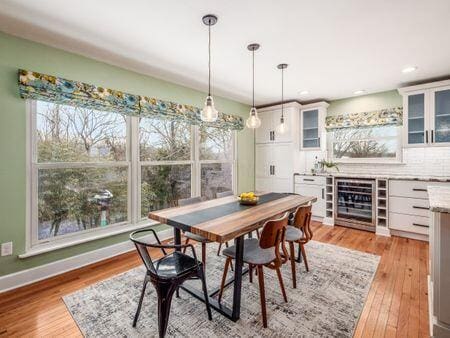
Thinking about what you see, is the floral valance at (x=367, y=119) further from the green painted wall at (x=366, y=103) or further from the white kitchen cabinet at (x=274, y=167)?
the white kitchen cabinet at (x=274, y=167)

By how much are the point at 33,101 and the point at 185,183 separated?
89.8 inches

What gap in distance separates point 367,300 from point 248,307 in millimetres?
1090

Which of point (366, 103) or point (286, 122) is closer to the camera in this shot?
point (366, 103)

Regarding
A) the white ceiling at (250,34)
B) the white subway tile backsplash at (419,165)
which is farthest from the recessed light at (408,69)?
the white subway tile backsplash at (419,165)

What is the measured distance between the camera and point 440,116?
3645 millimetres

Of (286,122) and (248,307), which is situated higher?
(286,122)

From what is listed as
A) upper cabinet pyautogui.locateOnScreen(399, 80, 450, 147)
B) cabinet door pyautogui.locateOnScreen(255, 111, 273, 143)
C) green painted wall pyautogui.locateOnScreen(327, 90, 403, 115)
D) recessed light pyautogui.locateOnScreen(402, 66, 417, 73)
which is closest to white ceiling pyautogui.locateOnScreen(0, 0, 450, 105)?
recessed light pyautogui.locateOnScreen(402, 66, 417, 73)

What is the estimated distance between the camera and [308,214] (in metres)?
2.42

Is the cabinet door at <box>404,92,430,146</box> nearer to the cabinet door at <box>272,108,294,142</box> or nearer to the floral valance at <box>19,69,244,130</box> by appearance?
the cabinet door at <box>272,108,294,142</box>

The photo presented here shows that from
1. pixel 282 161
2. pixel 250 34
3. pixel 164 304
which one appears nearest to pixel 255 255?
pixel 164 304

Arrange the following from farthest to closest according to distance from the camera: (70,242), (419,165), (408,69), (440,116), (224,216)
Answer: (419,165) → (440,116) → (408,69) → (70,242) → (224,216)

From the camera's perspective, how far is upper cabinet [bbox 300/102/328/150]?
4828 mm

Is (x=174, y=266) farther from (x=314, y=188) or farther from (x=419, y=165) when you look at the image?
(x=419, y=165)

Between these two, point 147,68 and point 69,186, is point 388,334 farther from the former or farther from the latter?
point 147,68
